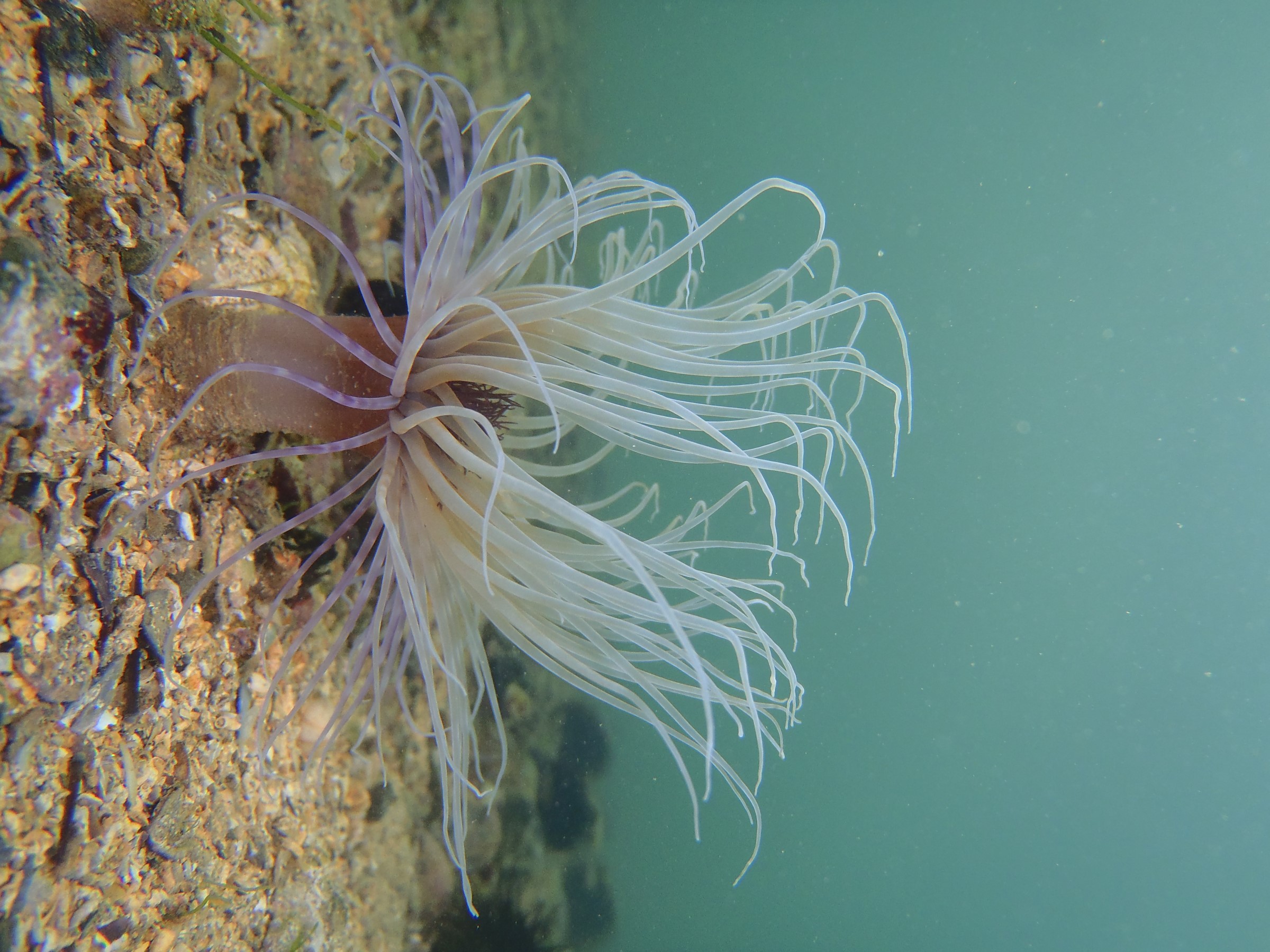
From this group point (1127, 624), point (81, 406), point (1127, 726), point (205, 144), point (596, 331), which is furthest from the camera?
point (1127, 726)

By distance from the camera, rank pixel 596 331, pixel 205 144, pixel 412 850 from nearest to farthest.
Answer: pixel 205 144 < pixel 596 331 < pixel 412 850

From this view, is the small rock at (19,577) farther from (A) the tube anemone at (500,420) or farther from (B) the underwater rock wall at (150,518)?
(A) the tube anemone at (500,420)

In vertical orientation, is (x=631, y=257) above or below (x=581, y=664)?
above

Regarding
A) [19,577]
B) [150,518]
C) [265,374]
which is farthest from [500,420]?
[19,577]

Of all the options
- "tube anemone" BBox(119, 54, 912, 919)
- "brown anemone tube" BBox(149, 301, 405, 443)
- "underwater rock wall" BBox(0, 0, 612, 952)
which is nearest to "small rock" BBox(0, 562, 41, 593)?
"underwater rock wall" BBox(0, 0, 612, 952)

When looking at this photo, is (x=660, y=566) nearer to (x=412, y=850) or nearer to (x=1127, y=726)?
(x=412, y=850)

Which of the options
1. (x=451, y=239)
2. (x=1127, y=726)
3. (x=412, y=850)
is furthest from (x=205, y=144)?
(x=1127, y=726)

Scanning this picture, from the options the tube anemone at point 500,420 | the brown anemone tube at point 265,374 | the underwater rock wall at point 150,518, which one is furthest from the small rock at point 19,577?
the brown anemone tube at point 265,374
